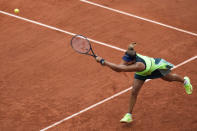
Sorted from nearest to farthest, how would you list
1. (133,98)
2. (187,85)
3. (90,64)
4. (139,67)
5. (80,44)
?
(139,67)
(133,98)
(80,44)
(187,85)
(90,64)

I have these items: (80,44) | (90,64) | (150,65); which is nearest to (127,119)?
(150,65)

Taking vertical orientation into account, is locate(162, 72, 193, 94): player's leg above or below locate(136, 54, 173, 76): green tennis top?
below

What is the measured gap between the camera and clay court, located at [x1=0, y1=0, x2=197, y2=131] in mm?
9438

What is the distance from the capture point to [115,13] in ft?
46.0

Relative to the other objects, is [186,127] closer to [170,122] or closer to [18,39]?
[170,122]

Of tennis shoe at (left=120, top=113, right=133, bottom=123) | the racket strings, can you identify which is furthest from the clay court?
the racket strings

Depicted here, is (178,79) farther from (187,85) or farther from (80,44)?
(80,44)

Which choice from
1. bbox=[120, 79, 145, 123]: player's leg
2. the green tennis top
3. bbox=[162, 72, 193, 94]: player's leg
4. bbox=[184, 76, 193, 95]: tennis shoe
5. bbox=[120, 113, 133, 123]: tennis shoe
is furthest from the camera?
bbox=[184, 76, 193, 95]: tennis shoe

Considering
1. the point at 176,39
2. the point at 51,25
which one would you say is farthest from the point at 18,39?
the point at 176,39

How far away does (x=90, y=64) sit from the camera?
451 inches

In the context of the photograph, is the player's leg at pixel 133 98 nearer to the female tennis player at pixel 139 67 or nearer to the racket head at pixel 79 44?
the female tennis player at pixel 139 67

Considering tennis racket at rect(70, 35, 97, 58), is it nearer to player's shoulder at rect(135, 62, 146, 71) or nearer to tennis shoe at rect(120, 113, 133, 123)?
player's shoulder at rect(135, 62, 146, 71)

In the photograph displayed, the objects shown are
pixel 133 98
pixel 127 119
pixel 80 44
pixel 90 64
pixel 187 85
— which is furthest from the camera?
pixel 90 64

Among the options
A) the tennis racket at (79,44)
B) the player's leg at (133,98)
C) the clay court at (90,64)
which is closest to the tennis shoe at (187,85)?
the clay court at (90,64)
